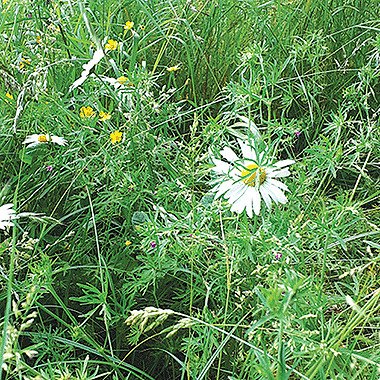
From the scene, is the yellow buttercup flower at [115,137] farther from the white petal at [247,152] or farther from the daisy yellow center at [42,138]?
the white petal at [247,152]

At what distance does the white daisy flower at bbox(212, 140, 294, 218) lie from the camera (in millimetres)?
899

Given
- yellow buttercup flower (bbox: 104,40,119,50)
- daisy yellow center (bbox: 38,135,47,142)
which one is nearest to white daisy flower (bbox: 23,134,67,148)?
daisy yellow center (bbox: 38,135,47,142)

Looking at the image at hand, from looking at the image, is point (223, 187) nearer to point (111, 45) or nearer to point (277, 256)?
point (277, 256)

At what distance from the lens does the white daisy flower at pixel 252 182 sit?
899 millimetres

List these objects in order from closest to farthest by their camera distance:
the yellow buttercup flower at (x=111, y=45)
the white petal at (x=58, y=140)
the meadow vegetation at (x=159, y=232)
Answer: the meadow vegetation at (x=159, y=232), the white petal at (x=58, y=140), the yellow buttercup flower at (x=111, y=45)

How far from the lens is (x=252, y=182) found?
0.93m

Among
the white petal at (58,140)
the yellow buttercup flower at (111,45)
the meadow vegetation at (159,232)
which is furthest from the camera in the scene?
the yellow buttercup flower at (111,45)

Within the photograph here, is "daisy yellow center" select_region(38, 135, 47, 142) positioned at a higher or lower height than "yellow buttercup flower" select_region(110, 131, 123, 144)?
lower

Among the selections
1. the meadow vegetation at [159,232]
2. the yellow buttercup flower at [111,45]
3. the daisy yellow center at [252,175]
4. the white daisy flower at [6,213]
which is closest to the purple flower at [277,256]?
the meadow vegetation at [159,232]

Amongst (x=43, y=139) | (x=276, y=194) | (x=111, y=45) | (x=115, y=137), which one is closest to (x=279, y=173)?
(x=276, y=194)

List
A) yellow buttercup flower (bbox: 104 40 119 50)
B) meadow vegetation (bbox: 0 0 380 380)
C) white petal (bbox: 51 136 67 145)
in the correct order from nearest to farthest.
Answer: meadow vegetation (bbox: 0 0 380 380) → white petal (bbox: 51 136 67 145) → yellow buttercup flower (bbox: 104 40 119 50)

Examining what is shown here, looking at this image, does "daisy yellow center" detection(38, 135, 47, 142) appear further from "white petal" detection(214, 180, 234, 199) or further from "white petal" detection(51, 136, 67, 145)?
"white petal" detection(214, 180, 234, 199)

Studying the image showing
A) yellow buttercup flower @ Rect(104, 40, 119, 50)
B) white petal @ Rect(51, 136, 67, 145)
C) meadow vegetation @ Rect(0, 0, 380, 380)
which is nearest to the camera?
meadow vegetation @ Rect(0, 0, 380, 380)

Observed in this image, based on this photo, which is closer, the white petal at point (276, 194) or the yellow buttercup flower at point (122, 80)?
the white petal at point (276, 194)
